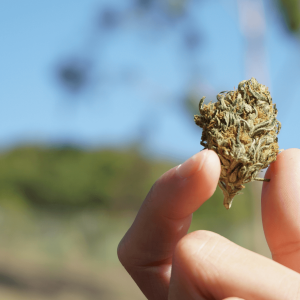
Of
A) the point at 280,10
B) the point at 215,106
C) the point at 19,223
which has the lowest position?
the point at 19,223

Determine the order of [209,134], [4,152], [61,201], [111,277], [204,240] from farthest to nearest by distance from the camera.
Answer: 1. [4,152]
2. [61,201]
3. [111,277]
4. [209,134]
5. [204,240]

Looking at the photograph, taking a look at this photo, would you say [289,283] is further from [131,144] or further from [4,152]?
[4,152]

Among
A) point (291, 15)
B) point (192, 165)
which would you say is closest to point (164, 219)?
point (192, 165)

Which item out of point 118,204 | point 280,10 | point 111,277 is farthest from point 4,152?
point 280,10

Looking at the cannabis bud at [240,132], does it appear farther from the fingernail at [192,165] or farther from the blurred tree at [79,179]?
the blurred tree at [79,179]

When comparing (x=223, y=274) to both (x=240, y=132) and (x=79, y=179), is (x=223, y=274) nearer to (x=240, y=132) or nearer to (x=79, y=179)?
(x=240, y=132)

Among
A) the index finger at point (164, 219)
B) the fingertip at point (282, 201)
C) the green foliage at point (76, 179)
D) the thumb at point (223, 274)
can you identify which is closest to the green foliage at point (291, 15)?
the fingertip at point (282, 201)
